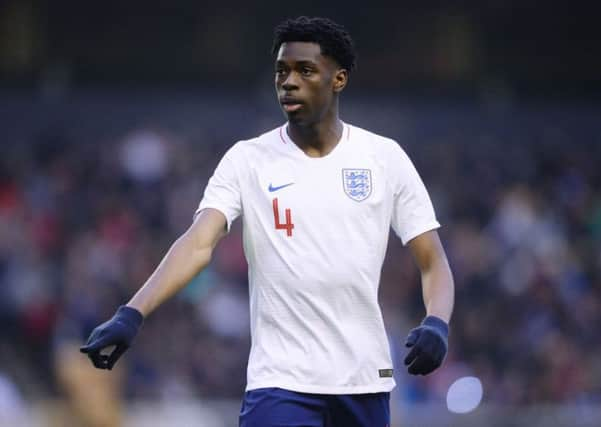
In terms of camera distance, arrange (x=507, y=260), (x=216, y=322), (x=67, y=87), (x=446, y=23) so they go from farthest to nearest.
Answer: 1. (x=446, y=23)
2. (x=67, y=87)
3. (x=507, y=260)
4. (x=216, y=322)

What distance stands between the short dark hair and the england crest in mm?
451

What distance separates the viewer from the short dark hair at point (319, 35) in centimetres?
523

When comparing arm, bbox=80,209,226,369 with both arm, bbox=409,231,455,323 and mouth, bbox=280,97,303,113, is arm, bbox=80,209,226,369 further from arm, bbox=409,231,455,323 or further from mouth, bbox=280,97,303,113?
arm, bbox=409,231,455,323

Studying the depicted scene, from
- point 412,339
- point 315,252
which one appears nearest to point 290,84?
point 315,252

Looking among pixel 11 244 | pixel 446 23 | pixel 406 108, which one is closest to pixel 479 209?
pixel 406 108

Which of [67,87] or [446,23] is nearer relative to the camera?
[67,87]

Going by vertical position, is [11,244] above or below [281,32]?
below

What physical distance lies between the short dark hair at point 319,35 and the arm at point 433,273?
79cm

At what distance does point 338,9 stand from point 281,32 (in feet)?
40.8

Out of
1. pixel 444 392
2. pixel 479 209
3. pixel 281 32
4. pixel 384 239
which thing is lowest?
pixel 444 392

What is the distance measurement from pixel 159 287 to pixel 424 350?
3.27 feet

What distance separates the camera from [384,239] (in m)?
5.25

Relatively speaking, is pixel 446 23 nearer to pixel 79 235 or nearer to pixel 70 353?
pixel 79 235

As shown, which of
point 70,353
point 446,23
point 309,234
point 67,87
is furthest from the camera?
point 446,23
